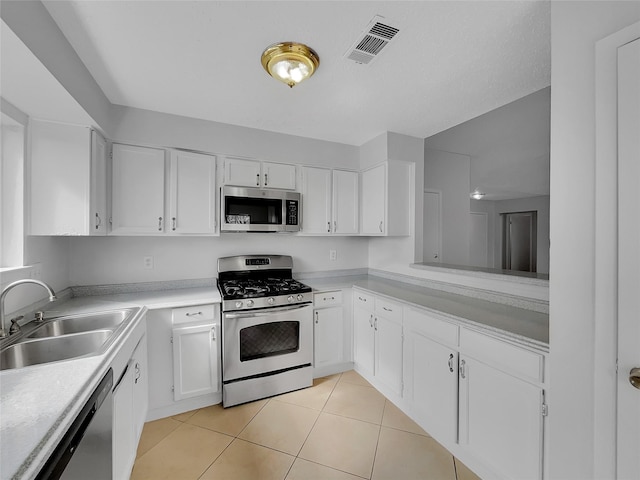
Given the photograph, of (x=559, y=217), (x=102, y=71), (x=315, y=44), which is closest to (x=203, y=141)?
(x=102, y=71)

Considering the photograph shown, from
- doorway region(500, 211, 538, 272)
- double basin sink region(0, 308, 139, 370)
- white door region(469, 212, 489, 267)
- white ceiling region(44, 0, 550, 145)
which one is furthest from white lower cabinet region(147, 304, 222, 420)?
doorway region(500, 211, 538, 272)

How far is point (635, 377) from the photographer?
92 centimetres

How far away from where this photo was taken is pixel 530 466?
132 centimetres

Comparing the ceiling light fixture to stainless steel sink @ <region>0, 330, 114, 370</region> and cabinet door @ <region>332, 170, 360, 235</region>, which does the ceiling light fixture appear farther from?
stainless steel sink @ <region>0, 330, 114, 370</region>

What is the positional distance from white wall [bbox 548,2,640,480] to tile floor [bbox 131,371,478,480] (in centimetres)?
81

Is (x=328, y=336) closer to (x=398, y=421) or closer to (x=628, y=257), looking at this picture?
(x=398, y=421)

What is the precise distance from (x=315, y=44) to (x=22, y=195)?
1.99 m

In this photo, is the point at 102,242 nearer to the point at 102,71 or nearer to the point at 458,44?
the point at 102,71

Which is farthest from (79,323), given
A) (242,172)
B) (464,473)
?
(464,473)

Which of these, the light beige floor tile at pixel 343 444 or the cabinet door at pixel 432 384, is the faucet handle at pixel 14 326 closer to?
the light beige floor tile at pixel 343 444

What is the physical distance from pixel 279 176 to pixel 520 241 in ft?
20.5

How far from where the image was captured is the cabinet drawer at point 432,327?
1.71 meters

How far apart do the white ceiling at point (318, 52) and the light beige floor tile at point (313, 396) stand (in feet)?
8.17

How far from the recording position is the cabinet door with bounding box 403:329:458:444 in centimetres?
172
